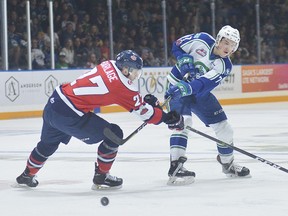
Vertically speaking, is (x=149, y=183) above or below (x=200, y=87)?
below

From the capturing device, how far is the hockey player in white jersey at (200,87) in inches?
219

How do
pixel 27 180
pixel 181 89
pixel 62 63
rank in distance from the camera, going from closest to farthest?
pixel 27 180, pixel 181 89, pixel 62 63

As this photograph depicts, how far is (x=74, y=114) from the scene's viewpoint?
203 inches

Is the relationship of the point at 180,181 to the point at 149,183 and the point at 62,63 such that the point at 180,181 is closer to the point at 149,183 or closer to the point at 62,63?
the point at 149,183

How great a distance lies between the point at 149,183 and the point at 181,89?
2.12 feet

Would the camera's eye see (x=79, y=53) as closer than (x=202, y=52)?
No

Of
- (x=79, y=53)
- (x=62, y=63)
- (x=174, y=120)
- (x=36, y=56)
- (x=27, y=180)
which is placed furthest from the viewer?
(x=79, y=53)

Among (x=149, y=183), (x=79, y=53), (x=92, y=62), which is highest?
(x=79, y=53)

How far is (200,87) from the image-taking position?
554 centimetres

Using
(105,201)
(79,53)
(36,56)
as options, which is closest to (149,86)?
(79,53)

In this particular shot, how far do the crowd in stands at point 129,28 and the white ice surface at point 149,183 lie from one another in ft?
12.5

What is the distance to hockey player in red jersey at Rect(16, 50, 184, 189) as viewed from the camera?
5.05 m

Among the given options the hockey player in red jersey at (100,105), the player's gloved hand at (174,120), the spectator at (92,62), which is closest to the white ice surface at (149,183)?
the hockey player in red jersey at (100,105)

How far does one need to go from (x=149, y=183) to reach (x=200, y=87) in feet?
2.32
